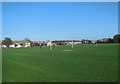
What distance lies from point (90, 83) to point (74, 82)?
650 millimetres

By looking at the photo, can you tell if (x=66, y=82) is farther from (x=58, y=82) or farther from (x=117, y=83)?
(x=117, y=83)

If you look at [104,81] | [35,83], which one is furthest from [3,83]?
[104,81]

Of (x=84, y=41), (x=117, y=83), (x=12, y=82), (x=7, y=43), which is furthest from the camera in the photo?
(x=84, y=41)

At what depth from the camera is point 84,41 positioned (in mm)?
176500

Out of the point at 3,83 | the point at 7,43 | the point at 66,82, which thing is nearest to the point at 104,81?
the point at 66,82

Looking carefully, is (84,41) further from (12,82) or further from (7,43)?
(12,82)

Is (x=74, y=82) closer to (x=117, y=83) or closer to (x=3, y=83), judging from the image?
(x=117, y=83)

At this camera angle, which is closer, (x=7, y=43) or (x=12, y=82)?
(x=12, y=82)

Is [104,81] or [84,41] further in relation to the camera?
[84,41]

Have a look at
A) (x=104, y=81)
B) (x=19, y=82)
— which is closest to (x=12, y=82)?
(x=19, y=82)

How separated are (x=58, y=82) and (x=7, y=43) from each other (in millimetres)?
123695

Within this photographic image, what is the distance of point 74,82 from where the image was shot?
1102 centimetres

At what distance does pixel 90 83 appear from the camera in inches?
425

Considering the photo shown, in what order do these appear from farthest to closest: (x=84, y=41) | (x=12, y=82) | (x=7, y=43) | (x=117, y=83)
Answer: (x=84, y=41), (x=7, y=43), (x=12, y=82), (x=117, y=83)
